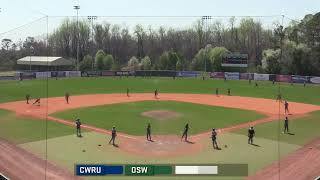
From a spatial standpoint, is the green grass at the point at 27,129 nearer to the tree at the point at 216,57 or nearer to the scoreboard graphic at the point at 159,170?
the scoreboard graphic at the point at 159,170

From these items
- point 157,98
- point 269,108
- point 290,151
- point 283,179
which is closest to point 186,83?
point 157,98

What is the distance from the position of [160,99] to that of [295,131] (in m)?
23.2

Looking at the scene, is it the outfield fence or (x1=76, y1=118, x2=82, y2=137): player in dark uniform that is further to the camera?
the outfield fence

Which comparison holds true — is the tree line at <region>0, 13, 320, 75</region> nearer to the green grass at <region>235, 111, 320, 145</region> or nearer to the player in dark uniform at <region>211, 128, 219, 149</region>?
the green grass at <region>235, 111, 320, 145</region>

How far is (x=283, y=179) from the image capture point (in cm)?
2328

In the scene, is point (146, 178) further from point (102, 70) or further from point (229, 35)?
point (229, 35)

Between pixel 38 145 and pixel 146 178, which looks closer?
pixel 146 178

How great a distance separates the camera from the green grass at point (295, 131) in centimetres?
3312

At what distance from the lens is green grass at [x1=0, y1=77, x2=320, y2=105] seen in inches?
2425

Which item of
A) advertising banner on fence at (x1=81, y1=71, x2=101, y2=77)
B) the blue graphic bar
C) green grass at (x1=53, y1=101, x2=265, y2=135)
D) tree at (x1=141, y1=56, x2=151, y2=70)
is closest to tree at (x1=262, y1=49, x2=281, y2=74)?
tree at (x1=141, y1=56, x2=151, y2=70)

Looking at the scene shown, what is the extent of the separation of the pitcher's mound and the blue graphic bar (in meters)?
18.0

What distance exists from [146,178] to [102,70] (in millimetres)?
65318

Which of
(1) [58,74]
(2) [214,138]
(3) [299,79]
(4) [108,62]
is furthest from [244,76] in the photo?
(2) [214,138]

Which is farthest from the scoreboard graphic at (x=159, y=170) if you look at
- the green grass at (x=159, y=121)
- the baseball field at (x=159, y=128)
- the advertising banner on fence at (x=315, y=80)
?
the advertising banner on fence at (x=315, y=80)
